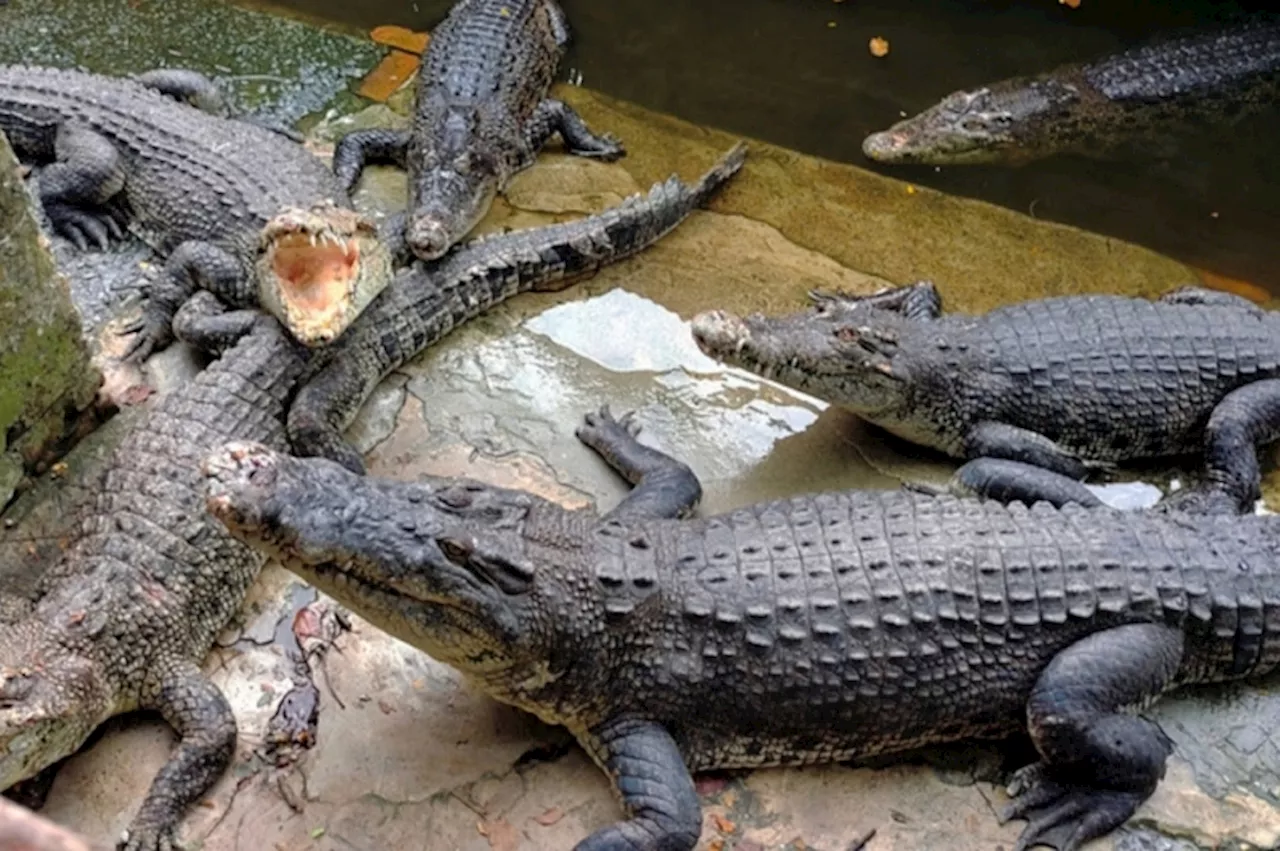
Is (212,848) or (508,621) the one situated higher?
(508,621)

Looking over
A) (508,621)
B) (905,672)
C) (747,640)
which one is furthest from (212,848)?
(905,672)

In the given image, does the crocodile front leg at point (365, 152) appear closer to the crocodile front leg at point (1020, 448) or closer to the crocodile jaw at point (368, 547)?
the crocodile jaw at point (368, 547)

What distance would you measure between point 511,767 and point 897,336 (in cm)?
198

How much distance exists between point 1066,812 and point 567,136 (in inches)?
155

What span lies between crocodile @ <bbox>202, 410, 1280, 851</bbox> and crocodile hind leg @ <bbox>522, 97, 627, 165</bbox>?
2.98m

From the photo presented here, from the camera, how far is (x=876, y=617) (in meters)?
3.14

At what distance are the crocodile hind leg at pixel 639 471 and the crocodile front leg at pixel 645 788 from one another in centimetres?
61

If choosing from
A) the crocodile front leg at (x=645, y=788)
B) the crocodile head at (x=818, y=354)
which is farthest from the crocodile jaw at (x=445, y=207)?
the crocodile front leg at (x=645, y=788)

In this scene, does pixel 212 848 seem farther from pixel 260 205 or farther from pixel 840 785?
pixel 260 205

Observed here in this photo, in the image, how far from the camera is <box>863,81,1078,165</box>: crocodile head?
6.06 metres

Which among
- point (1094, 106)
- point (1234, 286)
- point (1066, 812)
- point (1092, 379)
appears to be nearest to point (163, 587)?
point (1066, 812)

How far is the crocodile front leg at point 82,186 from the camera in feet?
16.6

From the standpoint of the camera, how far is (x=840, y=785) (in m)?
3.29

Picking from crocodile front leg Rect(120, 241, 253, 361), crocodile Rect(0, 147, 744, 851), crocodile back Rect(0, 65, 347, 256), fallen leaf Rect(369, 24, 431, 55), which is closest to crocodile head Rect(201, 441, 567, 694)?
crocodile Rect(0, 147, 744, 851)
